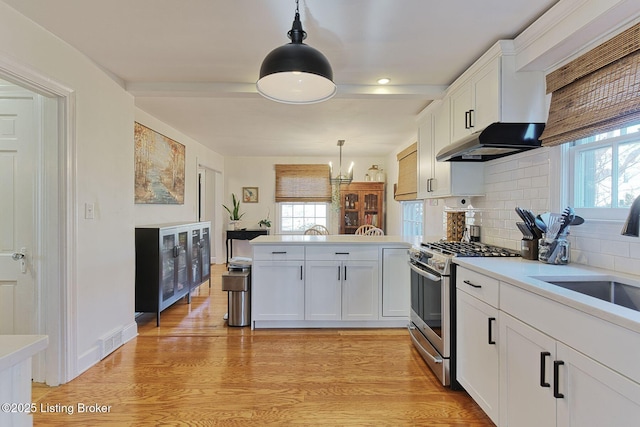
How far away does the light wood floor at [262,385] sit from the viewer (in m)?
1.86

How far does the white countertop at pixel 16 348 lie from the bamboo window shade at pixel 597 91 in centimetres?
238

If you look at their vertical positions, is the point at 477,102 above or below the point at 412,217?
above

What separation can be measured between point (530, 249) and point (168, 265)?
339 cm

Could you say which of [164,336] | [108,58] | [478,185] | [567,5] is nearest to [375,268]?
[478,185]

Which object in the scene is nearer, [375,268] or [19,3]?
[19,3]

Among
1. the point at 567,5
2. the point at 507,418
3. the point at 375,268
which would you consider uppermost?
the point at 567,5

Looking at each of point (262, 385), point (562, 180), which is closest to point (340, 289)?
point (262, 385)

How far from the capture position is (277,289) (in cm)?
318

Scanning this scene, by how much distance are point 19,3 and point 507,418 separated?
11.2 ft

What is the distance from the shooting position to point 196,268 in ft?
14.0

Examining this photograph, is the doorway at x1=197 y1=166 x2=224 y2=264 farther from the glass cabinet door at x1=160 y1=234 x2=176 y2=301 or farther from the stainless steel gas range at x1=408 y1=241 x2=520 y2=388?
the stainless steel gas range at x1=408 y1=241 x2=520 y2=388

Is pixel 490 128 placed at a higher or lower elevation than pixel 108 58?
lower

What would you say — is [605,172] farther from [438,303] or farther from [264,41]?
[264,41]

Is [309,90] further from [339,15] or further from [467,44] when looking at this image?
[467,44]
